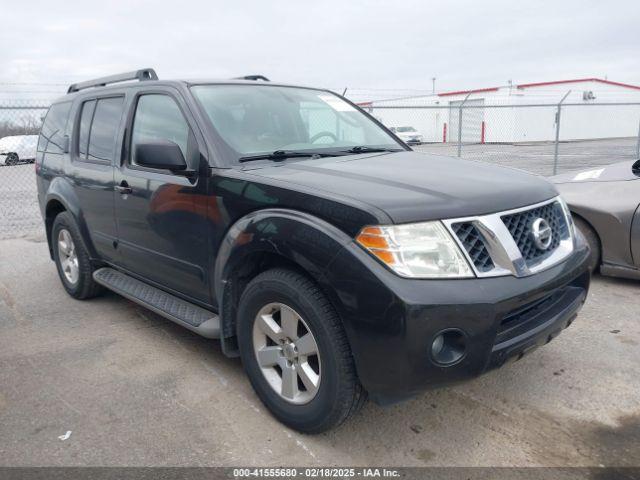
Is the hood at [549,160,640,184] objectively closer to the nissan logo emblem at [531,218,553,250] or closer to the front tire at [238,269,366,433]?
the nissan logo emblem at [531,218,553,250]

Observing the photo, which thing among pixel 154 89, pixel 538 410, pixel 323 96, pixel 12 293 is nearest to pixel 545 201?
pixel 538 410

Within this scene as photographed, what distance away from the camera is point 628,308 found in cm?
450

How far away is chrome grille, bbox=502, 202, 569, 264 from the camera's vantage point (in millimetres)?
2645

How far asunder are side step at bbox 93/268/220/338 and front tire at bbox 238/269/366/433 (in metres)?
0.34

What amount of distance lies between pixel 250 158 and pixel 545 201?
64.4 inches

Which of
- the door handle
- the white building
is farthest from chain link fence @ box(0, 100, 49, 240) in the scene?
the white building

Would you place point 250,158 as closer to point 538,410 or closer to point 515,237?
point 515,237

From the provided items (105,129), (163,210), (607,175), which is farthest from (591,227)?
(105,129)

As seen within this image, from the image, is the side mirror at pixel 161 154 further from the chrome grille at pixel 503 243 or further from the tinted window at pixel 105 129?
the chrome grille at pixel 503 243

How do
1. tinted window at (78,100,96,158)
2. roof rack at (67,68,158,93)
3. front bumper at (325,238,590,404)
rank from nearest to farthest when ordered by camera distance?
front bumper at (325,238,590,404)
roof rack at (67,68,158,93)
tinted window at (78,100,96,158)

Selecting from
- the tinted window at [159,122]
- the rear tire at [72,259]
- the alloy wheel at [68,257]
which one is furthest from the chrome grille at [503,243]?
the alloy wheel at [68,257]

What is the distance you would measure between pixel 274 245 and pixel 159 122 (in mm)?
1571

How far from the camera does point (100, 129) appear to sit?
14.5ft

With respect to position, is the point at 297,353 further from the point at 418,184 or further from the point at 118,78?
the point at 118,78
